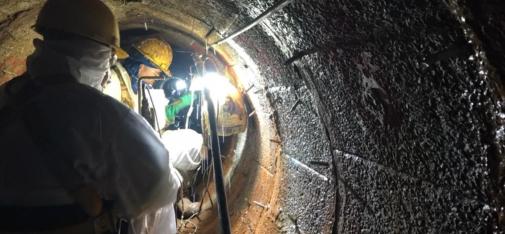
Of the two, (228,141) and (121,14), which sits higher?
(121,14)

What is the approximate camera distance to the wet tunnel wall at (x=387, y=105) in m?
1.28

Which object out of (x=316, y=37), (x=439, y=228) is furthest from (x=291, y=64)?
(x=439, y=228)

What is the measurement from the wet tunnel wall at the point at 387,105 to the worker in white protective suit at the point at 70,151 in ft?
3.85

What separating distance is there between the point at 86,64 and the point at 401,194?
2207 millimetres

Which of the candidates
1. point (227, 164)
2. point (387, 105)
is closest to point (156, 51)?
point (227, 164)

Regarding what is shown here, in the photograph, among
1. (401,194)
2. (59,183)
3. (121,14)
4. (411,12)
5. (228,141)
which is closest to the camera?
(411,12)

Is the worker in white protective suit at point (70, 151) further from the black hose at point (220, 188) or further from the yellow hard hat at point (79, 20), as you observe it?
the black hose at point (220, 188)

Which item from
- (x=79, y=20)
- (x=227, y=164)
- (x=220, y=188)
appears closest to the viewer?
(x=79, y=20)

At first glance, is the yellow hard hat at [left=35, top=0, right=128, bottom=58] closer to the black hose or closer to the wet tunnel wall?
the wet tunnel wall

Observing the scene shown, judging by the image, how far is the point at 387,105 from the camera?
6.07 ft

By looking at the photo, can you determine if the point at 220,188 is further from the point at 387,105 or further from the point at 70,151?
the point at 387,105

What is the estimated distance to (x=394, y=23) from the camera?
1547mm

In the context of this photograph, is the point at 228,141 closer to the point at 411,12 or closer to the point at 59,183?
the point at 59,183

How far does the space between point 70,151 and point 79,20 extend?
960mm
